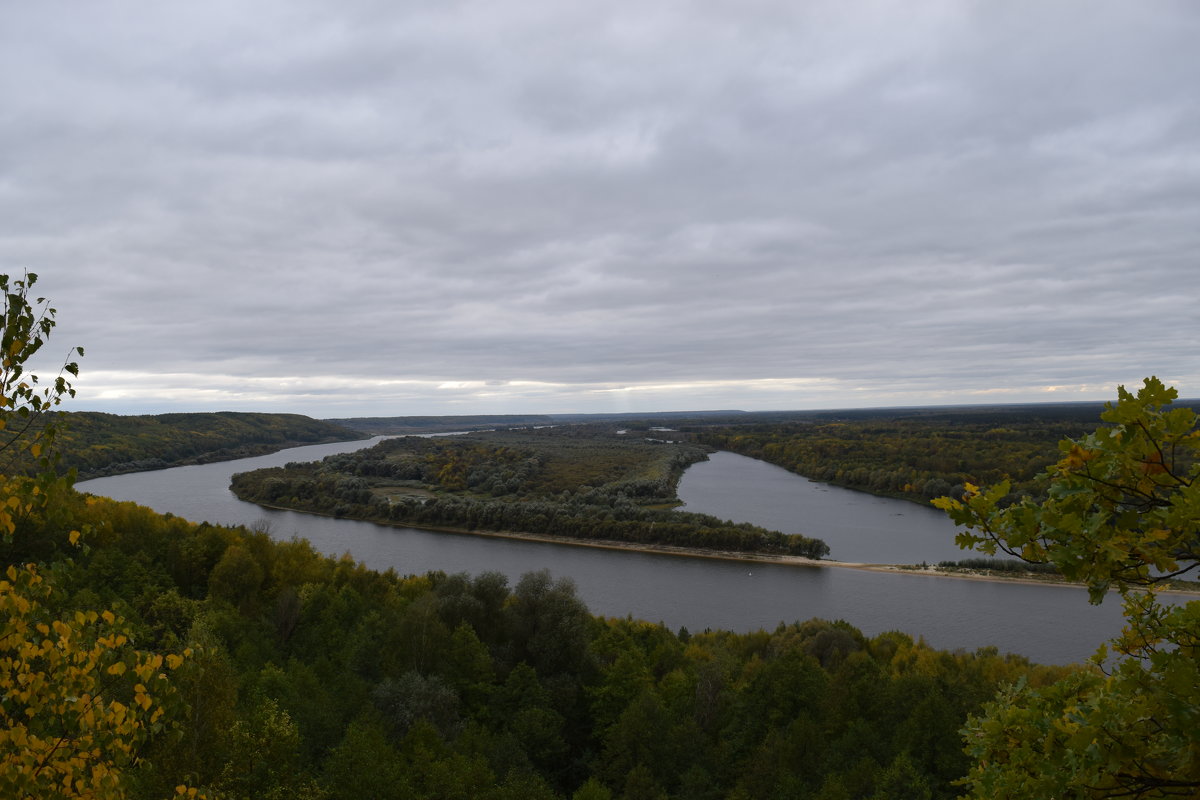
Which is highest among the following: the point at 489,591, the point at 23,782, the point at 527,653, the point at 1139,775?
the point at 1139,775

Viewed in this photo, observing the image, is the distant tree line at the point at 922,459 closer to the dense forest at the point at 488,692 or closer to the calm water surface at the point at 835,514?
the calm water surface at the point at 835,514

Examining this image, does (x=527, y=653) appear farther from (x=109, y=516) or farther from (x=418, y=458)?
(x=418, y=458)

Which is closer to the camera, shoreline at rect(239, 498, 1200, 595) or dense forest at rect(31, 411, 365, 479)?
shoreline at rect(239, 498, 1200, 595)

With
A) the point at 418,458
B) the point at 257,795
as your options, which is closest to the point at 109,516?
the point at 257,795

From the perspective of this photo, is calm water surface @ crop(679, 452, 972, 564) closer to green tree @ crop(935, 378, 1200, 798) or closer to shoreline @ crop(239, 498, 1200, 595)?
shoreline @ crop(239, 498, 1200, 595)

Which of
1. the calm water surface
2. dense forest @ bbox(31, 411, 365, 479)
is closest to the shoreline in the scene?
the calm water surface

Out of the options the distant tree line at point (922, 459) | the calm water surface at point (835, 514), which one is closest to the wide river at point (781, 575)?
the calm water surface at point (835, 514)

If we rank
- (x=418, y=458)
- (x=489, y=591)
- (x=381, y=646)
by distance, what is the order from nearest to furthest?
(x=381, y=646)
(x=489, y=591)
(x=418, y=458)

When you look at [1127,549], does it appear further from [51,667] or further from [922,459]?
[922,459]
